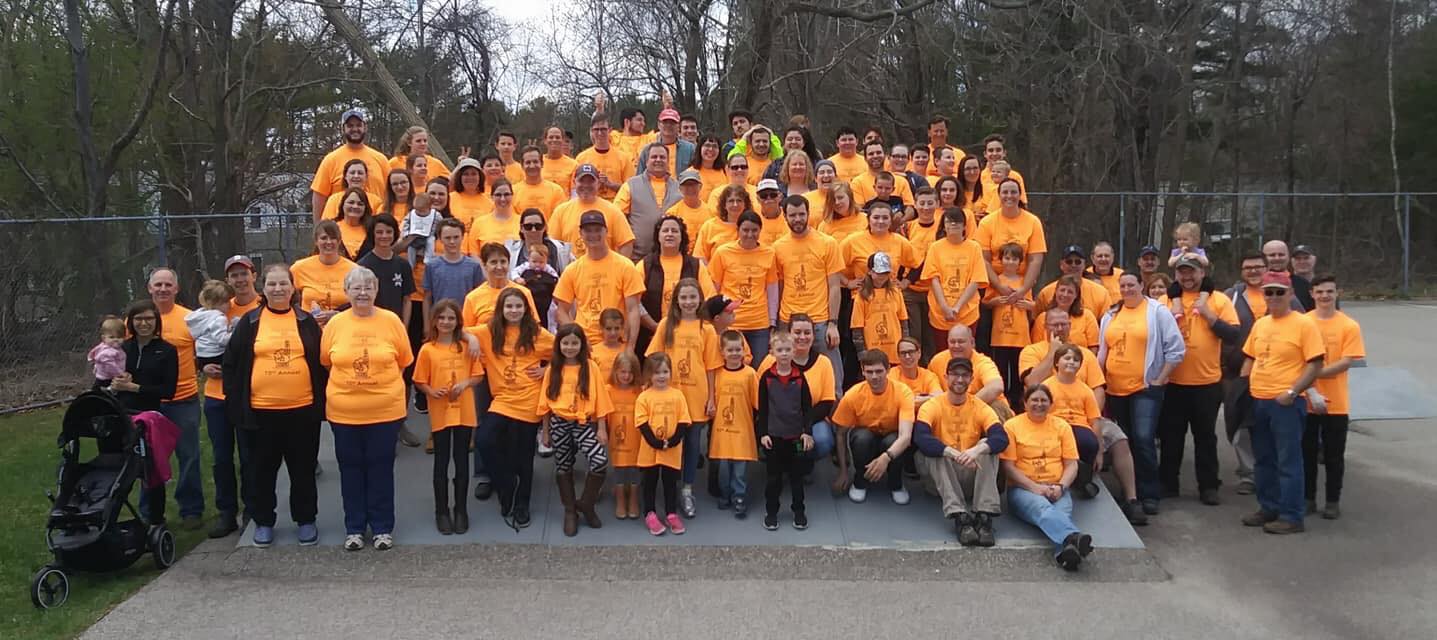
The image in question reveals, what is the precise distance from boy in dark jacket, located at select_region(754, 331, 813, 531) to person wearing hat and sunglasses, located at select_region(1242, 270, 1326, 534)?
3.19 metres

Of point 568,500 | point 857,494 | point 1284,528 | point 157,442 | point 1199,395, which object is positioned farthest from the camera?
point 1199,395

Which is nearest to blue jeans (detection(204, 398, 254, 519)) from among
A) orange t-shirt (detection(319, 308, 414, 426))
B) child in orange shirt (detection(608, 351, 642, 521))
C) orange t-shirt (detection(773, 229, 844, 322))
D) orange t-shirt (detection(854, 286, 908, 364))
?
orange t-shirt (detection(319, 308, 414, 426))

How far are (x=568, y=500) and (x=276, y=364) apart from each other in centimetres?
204

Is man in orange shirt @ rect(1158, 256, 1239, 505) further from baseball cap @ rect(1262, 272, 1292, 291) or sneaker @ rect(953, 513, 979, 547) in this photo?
sneaker @ rect(953, 513, 979, 547)

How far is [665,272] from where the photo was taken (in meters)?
7.43

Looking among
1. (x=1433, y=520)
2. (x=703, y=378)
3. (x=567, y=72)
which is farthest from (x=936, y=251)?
(x=567, y=72)

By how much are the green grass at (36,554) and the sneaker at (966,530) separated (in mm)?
5125

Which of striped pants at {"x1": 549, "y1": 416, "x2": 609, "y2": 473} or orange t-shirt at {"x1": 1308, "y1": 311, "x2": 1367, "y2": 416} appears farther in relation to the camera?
orange t-shirt at {"x1": 1308, "y1": 311, "x2": 1367, "y2": 416}

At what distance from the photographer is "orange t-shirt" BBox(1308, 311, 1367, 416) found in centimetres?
683

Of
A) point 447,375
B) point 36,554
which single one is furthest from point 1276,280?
point 36,554

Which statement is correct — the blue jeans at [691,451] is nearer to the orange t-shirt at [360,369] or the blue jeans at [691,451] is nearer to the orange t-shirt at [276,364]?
the orange t-shirt at [360,369]

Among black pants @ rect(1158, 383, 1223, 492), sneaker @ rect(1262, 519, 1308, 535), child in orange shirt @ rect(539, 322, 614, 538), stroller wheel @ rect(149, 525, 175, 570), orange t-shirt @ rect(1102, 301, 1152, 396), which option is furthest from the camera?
black pants @ rect(1158, 383, 1223, 492)

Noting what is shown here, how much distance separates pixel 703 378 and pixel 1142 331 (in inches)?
133

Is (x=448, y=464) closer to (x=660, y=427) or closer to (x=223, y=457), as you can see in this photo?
(x=660, y=427)
